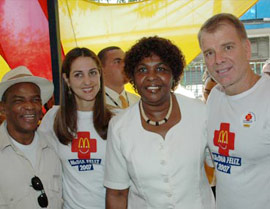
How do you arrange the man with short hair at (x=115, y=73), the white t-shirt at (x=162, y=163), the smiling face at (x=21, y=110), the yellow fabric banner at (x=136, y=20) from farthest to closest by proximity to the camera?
the yellow fabric banner at (x=136, y=20) → the man with short hair at (x=115, y=73) → the smiling face at (x=21, y=110) → the white t-shirt at (x=162, y=163)

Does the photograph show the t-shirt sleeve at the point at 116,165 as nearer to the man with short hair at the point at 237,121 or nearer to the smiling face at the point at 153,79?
the smiling face at the point at 153,79

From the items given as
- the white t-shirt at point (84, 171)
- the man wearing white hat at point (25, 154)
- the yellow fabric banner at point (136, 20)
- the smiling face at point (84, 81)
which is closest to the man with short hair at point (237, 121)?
the white t-shirt at point (84, 171)

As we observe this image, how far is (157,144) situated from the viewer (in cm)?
154

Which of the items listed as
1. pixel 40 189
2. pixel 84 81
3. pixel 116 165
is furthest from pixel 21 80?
pixel 116 165

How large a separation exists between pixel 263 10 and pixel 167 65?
10.2 ft

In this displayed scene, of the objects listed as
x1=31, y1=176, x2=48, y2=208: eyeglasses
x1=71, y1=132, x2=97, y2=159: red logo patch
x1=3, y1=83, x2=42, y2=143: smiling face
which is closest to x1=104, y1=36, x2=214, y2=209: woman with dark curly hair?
x1=71, y1=132, x2=97, y2=159: red logo patch

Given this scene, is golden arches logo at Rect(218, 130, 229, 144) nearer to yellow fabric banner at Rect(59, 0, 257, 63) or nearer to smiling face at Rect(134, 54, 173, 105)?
smiling face at Rect(134, 54, 173, 105)

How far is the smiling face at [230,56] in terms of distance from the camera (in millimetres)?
1459

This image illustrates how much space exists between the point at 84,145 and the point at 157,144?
20.2 inches

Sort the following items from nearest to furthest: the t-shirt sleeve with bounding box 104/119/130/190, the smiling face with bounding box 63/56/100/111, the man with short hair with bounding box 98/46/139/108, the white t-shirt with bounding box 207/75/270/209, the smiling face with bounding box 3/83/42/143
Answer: the white t-shirt with bounding box 207/75/270/209 → the t-shirt sleeve with bounding box 104/119/130/190 → the smiling face with bounding box 3/83/42/143 → the smiling face with bounding box 63/56/100/111 → the man with short hair with bounding box 98/46/139/108

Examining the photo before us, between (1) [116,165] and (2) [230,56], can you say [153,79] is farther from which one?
(1) [116,165]

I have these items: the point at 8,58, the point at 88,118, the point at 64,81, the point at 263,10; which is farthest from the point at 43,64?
the point at 263,10

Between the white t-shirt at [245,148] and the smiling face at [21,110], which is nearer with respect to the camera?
the white t-shirt at [245,148]

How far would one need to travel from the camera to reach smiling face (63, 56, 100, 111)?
1.99m
